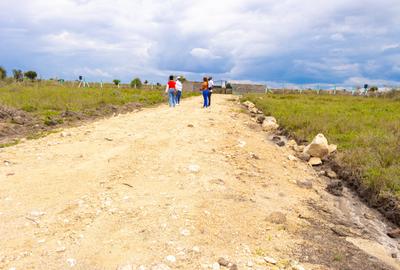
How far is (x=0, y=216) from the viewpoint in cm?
489

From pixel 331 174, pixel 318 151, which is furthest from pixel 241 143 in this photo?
pixel 331 174

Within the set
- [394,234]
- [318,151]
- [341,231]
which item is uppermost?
[318,151]

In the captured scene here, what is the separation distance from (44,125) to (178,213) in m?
8.92

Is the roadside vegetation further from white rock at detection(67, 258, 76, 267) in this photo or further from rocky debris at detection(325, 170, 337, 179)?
rocky debris at detection(325, 170, 337, 179)

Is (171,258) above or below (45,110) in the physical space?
below

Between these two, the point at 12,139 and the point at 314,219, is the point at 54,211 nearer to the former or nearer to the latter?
the point at 314,219

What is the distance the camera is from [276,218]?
543cm

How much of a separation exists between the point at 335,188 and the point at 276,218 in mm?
3122

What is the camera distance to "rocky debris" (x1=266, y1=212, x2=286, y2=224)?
17.6 feet

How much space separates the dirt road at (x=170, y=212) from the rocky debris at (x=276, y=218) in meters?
0.03

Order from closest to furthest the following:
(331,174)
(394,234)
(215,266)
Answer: (215,266) → (394,234) → (331,174)

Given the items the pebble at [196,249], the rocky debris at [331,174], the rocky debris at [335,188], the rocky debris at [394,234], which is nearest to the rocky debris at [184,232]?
the pebble at [196,249]

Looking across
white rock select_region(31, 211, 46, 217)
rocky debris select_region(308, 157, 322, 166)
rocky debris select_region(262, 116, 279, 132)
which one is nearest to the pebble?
white rock select_region(31, 211, 46, 217)

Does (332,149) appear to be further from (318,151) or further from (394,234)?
(394,234)
